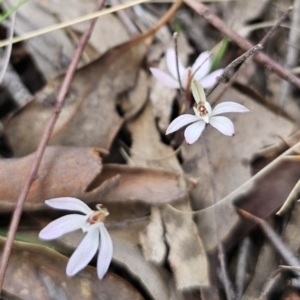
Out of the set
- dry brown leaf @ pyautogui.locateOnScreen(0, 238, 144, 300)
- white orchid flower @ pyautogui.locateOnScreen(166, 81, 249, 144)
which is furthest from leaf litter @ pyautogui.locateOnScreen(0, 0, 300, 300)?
white orchid flower @ pyautogui.locateOnScreen(166, 81, 249, 144)

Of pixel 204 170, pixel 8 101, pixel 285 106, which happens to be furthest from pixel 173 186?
pixel 8 101

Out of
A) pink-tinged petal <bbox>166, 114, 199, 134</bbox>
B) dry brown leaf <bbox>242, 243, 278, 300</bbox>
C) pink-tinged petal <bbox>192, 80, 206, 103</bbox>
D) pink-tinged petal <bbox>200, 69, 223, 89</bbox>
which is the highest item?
pink-tinged petal <bbox>192, 80, 206, 103</bbox>

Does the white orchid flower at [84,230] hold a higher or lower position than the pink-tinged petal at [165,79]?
lower

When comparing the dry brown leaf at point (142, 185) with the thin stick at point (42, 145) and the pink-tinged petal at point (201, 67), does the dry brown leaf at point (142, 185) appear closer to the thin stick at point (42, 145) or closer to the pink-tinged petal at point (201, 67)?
the thin stick at point (42, 145)

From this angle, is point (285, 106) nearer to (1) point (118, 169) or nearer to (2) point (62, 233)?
(1) point (118, 169)

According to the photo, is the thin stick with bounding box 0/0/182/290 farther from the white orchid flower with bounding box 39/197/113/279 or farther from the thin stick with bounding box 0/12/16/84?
the thin stick with bounding box 0/12/16/84

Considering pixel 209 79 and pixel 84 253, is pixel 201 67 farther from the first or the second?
pixel 84 253

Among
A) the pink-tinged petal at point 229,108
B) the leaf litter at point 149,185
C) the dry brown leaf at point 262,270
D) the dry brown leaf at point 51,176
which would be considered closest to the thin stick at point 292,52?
the leaf litter at point 149,185
